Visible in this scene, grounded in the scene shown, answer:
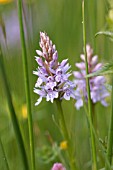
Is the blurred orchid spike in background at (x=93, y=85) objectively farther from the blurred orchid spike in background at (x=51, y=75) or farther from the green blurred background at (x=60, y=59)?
the blurred orchid spike in background at (x=51, y=75)

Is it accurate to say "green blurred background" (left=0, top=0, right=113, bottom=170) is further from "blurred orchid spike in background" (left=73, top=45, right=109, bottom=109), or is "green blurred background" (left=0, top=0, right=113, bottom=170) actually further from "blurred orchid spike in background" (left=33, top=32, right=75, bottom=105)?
"blurred orchid spike in background" (left=33, top=32, right=75, bottom=105)

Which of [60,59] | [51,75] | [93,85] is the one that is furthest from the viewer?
[60,59]

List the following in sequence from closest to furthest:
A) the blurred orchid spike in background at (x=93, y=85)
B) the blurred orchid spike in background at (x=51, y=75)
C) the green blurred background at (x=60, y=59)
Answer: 1. the blurred orchid spike in background at (x=51, y=75)
2. the blurred orchid spike in background at (x=93, y=85)
3. the green blurred background at (x=60, y=59)

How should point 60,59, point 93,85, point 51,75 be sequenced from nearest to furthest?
point 51,75, point 93,85, point 60,59

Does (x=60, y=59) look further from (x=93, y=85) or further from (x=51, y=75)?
(x=51, y=75)

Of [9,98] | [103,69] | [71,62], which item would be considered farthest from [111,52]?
[103,69]

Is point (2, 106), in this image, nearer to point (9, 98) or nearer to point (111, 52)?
point (111, 52)

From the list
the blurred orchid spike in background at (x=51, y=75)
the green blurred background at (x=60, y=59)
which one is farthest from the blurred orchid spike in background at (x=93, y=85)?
the blurred orchid spike in background at (x=51, y=75)

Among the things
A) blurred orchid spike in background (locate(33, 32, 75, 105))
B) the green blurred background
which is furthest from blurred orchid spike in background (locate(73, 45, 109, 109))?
blurred orchid spike in background (locate(33, 32, 75, 105))

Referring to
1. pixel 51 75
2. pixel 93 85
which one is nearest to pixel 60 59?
pixel 93 85
